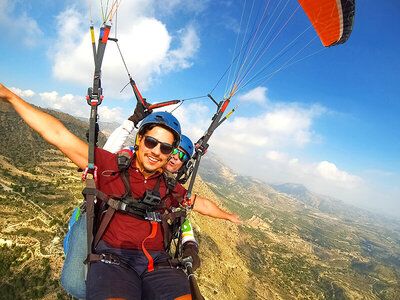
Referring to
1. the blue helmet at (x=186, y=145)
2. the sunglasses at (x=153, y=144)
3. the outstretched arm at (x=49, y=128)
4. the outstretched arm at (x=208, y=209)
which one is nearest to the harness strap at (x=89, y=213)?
the outstretched arm at (x=49, y=128)

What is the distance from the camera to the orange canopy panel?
25.4 ft

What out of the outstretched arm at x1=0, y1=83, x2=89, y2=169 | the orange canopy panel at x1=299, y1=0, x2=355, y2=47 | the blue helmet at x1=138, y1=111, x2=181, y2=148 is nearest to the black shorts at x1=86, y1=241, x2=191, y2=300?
the outstretched arm at x1=0, y1=83, x2=89, y2=169

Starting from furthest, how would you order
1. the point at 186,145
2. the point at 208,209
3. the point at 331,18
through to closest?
1. the point at 331,18
2. the point at 186,145
3. the point at 208,209

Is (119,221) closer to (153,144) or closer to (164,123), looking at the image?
(153,144)

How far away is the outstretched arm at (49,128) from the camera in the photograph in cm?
289

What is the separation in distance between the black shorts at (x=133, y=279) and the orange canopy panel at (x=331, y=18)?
9.69 m

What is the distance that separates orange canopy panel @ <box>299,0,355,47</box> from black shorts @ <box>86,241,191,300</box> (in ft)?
31.8

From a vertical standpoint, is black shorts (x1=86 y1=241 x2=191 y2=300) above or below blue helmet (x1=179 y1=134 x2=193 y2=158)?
below

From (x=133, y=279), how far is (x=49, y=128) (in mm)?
2433

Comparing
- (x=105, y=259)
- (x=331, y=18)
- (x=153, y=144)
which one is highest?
(x=331, y=18)

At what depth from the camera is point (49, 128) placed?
3.04 m

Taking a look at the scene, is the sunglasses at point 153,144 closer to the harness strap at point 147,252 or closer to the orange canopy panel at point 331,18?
the harness strap at point 147,252

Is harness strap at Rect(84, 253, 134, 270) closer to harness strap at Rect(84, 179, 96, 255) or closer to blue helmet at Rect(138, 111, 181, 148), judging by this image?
harness strap at Rect(84, 179, 96, 255)

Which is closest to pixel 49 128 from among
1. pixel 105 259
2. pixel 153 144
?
pixel 153 144
